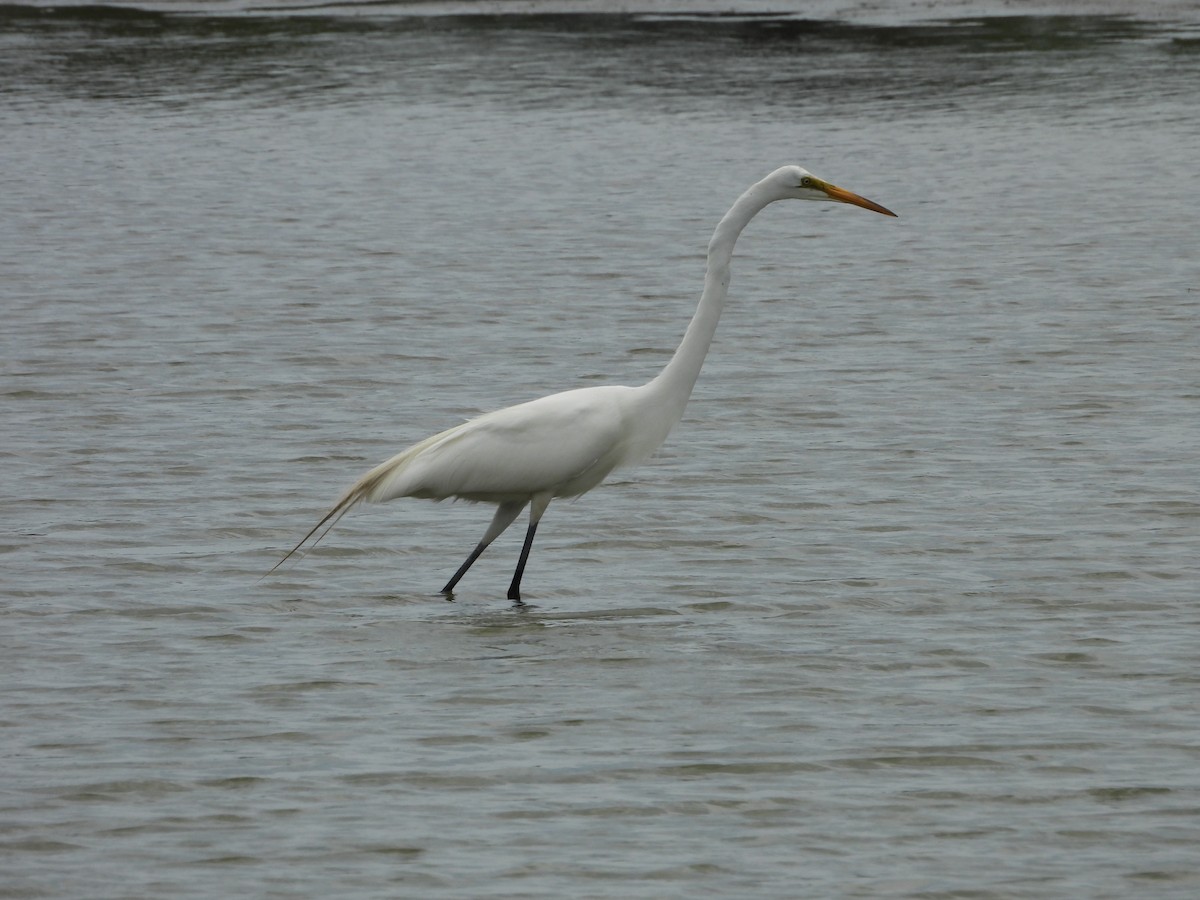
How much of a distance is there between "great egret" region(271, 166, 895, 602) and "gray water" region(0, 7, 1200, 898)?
0.40m

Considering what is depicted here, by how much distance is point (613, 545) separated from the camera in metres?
8.15

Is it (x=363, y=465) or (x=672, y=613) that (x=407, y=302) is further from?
(x=672, y=613)

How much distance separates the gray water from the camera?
16.9 ft

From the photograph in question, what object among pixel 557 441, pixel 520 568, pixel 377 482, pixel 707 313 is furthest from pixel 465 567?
pixel 707 313

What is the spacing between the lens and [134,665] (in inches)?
258

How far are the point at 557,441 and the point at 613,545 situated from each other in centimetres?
109

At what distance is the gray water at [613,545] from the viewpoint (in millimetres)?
5156

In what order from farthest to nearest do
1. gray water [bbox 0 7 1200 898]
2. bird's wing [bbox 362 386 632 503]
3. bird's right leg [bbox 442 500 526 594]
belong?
bird's right leg [bbox 442 500 526 594] < bird's wing [bbox 362 386 632 503] < gray water [bbox 0 7 1200 898]

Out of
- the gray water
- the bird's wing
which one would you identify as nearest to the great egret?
the bird's wing

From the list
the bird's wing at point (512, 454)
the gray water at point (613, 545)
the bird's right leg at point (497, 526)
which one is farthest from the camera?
the bird's right leg at point (497, 526)

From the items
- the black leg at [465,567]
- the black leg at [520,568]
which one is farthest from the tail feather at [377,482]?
the black leg at [520,568]

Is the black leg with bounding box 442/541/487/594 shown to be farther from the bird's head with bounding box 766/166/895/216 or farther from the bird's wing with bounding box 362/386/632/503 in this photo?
the bird's head with bounding box 766/166/895/216

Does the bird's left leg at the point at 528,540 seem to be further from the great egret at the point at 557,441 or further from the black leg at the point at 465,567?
the black leg at the point at 465,567

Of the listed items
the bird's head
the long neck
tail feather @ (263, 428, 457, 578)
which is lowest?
tail feather @ (263, 428, 457, 578)
